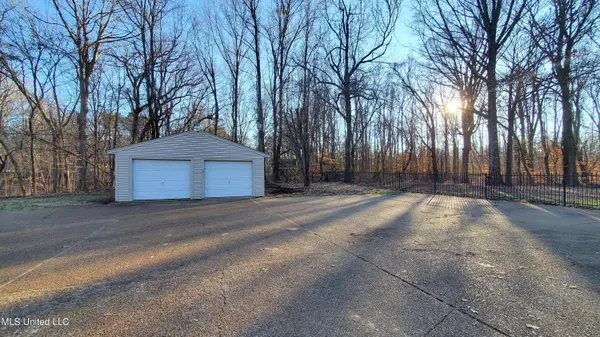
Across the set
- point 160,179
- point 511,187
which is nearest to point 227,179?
point 160,179

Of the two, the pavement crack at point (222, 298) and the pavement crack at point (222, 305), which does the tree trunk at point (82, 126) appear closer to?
the pavement crack at point (222, 298)

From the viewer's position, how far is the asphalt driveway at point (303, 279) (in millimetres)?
2324

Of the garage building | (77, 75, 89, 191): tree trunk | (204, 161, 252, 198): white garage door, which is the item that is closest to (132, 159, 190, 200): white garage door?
the garage building

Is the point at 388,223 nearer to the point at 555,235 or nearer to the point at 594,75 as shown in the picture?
the point at 555,235

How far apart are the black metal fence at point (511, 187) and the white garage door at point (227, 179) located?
8.38 m

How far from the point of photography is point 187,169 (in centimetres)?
1186

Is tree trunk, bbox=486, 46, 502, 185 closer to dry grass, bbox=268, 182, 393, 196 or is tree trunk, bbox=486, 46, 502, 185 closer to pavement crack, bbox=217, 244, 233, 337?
dry grass, bbox=268, 182, 393, 196

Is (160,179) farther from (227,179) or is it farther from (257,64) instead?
(257,64)

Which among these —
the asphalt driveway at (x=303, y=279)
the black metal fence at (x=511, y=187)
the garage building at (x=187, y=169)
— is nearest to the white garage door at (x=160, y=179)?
the garage building at (x=187, y=169)

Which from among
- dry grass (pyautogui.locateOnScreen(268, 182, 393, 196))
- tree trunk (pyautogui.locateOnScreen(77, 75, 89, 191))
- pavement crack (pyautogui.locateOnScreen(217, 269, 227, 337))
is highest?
tree trunk (pyautogui.locateOnScreen(77, 75, 89, 191))

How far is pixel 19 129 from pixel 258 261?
23.3 metres

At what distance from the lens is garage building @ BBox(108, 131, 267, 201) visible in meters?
11.0

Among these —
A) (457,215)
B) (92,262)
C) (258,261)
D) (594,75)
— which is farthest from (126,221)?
(594,75)

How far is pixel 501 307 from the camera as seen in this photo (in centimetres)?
257
